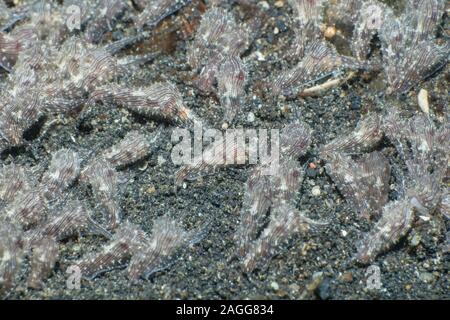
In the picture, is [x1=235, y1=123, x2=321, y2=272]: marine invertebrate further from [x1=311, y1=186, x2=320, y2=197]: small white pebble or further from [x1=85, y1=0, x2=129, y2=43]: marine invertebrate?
[x1=85, y1=0, x2=129, y2=43]: marine invertebrate

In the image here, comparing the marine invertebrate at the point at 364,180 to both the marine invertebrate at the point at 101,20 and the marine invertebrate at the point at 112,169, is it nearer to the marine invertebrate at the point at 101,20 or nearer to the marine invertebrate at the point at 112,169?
the marine invertebrate at the point at 112,169

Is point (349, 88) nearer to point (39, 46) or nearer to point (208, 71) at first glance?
point (208, 71)

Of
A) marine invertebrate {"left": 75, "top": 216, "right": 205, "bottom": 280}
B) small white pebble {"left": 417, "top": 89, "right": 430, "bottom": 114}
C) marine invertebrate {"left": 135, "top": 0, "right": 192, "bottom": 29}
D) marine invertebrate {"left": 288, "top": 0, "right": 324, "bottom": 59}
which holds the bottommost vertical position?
marine invertebrate {"left": 75, "top": 216, "right": 205, "bottom": 280}

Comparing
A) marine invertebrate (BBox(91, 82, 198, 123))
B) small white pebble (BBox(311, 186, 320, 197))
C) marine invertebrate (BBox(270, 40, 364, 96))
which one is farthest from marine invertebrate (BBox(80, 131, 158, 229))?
small white pebble (BBox(311, 186, 320, 197))

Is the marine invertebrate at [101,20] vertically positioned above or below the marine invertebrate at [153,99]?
above

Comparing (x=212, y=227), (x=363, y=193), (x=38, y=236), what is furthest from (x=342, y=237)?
(x=38, y=236)

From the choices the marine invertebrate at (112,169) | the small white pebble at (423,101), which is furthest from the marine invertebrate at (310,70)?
the marine invertebrate at (112,169)

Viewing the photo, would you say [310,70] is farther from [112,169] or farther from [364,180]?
[112,169]

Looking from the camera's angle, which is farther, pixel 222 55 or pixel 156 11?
pixel 156 11

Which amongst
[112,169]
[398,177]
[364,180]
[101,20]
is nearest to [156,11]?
[101,20]
